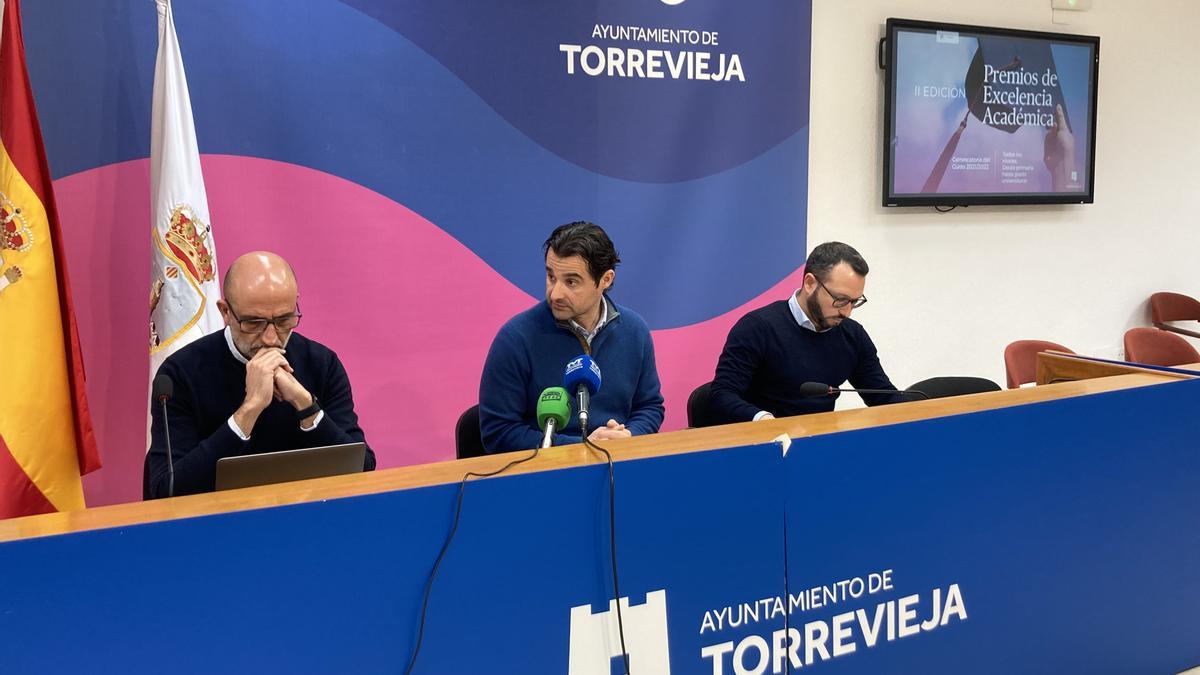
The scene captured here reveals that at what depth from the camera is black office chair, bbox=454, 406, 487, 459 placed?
291 centimetres

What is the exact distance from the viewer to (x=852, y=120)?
16.1 ft

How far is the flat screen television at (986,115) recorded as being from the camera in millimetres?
4914

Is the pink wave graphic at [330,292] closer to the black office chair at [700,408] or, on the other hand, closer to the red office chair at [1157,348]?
the black office chair at [700,408]

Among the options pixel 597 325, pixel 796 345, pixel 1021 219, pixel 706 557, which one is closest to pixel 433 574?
pixel 706 557

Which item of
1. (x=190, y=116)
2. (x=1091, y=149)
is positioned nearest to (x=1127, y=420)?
(x=190, y=116)

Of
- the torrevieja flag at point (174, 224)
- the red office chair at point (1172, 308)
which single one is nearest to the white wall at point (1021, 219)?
the red office chair at point (1172, 308)

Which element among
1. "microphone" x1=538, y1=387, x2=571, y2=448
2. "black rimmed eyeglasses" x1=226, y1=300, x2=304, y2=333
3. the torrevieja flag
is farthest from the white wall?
"microphone" x1=538, y1=387, x2=571, y2=448

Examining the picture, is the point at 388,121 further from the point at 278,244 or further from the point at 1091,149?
the point at 1091,149

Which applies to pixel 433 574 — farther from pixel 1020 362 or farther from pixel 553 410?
pixel 1020 362

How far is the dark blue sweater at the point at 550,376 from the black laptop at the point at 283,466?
2.34ft

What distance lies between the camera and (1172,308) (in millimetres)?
6016

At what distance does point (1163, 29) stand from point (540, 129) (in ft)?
14.3

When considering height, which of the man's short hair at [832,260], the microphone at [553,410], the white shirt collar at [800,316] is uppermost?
the man's short hair at [832,260]

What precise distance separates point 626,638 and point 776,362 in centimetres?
168
